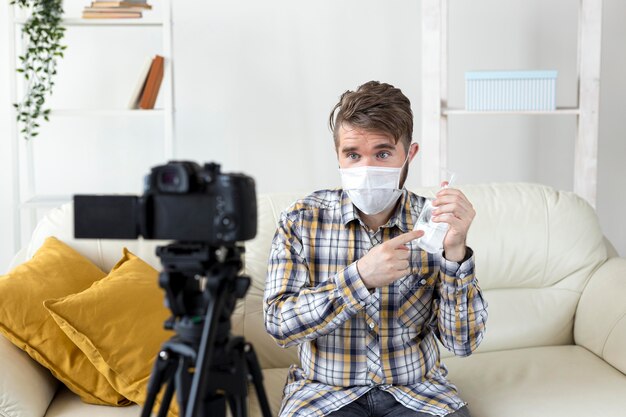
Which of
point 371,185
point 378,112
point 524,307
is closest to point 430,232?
point 371,185

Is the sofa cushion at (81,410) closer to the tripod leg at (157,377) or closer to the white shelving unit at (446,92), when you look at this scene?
the tripod leg at (157,377)

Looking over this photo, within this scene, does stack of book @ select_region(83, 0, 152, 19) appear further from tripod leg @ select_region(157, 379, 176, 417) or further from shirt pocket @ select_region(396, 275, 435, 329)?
tripod leg @ select_region(157, 379, 176, 417)

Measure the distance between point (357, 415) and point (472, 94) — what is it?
1.78 m

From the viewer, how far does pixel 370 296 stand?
1.70 metres

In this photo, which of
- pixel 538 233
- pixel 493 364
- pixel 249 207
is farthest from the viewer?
pixel 538 233

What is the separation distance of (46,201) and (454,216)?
7.28 feet

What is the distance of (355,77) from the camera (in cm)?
381

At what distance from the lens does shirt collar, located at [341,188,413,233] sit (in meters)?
1.88

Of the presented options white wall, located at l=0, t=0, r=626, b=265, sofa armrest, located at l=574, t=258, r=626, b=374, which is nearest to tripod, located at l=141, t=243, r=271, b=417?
sofa armrest, located at l=574, t=258, r=626, b=374

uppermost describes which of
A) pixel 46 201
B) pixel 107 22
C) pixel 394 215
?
pixel 107 22

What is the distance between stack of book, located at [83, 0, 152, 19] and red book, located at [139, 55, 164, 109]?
0.64 ft

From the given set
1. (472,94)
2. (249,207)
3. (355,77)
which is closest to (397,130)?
(249,207)

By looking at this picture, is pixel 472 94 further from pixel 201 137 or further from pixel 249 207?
pixel 249 207

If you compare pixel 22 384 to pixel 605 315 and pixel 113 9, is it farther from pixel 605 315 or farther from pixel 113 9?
pixel 113 9
